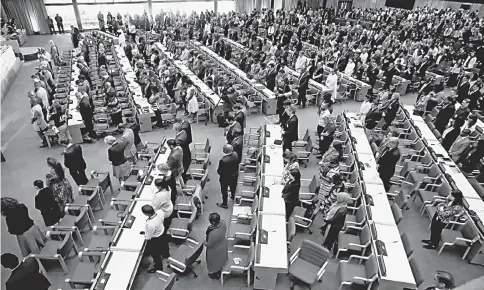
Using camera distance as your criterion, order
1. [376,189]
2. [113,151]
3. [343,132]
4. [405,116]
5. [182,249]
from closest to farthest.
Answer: [182,249]
[376,189]
[113,151]
[343,132]
[405,116]

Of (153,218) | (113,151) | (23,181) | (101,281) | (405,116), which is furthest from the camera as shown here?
(405,116)

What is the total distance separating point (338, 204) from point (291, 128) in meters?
3.18

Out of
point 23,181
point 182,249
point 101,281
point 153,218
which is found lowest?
point 23,181

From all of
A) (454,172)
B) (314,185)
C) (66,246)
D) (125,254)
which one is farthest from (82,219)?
(454,172)

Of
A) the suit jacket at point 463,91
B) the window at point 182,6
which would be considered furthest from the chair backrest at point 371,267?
the window at point 182,6

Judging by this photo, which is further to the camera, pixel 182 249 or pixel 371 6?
pixel 371 6

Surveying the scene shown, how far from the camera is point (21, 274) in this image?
4.17m

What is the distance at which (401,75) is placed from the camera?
13.7 m

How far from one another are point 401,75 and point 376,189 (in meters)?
9.37

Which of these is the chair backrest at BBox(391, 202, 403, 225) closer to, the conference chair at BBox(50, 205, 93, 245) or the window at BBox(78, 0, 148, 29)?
the conference chair at BBox(50, 205, 93, 245)

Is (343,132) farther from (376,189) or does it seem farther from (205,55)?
(205,55)

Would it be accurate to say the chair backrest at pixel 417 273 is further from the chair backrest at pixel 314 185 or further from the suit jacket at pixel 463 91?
the suit jacket at pixel 463 91

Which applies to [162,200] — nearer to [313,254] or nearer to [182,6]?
[313,254]

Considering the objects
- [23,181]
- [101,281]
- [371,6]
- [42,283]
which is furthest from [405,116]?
[371,6]
